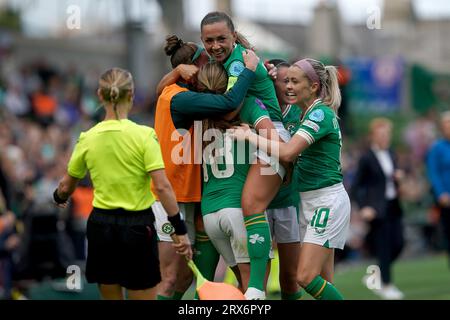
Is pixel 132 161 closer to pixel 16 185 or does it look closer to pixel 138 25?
pixel 16 185

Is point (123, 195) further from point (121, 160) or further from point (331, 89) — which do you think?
point (331, 89)

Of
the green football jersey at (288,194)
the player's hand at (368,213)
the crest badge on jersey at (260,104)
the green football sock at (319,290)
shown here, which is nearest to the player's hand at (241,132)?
the crest badge on jersey at (260,104)

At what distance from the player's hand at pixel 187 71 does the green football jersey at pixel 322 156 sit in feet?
3.03

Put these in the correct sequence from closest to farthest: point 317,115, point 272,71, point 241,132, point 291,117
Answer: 1. point 241,132
2. point 317,115
3. point 272,71
4. point 291,117

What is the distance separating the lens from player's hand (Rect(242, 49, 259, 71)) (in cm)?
840

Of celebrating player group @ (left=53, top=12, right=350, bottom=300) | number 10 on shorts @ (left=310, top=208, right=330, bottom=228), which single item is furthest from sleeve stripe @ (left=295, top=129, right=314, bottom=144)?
number 10 on shorts @ (left=310, top=208, right=330, bottom=228)

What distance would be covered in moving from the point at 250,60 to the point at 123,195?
4.61 ft

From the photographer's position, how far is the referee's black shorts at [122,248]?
26.9ft

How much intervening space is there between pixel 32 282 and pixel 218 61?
688cm

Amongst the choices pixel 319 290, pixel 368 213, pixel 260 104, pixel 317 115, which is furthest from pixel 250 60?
pixel 368 213

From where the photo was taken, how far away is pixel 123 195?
821 centimetres

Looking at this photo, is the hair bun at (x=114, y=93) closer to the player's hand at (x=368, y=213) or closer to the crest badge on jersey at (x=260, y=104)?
the crest badge on jersey at (x=260, y=104)

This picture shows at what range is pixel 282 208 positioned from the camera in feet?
29.4

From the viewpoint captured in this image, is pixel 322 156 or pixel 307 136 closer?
pixel 307 136
